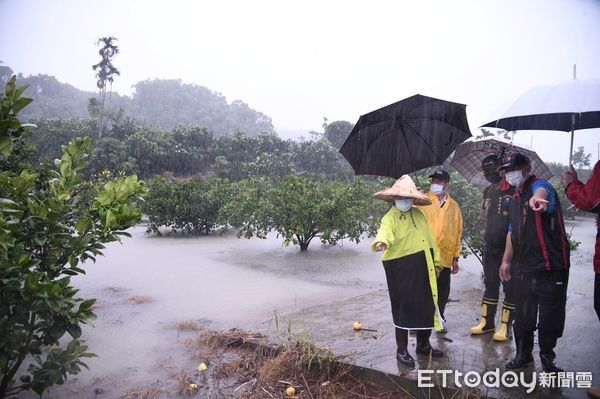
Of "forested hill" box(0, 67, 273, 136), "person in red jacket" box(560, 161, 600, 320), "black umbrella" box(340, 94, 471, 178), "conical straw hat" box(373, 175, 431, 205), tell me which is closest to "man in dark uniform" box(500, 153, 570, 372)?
"person in red jacket" box(560, 161, 600, 320)

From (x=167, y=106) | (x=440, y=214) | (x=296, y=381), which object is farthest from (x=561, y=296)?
(x=167, y=106)

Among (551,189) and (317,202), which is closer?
(551,189)

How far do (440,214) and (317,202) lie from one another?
5420mm

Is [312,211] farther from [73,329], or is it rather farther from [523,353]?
[73,329]

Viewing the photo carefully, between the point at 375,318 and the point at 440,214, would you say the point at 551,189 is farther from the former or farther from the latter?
the point at 375,318

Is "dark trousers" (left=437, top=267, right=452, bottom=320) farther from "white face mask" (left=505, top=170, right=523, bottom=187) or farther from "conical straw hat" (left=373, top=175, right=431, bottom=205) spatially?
"white face mask" (left=505, top=170, right=523, bottom=187)

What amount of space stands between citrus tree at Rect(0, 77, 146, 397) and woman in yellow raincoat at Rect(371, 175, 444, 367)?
1899 millimetres

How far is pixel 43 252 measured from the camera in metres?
2.98

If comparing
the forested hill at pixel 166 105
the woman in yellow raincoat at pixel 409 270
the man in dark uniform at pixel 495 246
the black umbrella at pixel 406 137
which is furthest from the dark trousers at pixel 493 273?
the forested hill at pixel 166 105

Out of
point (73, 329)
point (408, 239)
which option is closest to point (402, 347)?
point (408, 239)

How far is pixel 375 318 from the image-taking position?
15.5ft

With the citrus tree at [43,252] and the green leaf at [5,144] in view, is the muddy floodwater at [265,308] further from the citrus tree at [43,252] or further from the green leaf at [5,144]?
the green leaf at [5,144]

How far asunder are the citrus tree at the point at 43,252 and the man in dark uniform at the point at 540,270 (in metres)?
2.80

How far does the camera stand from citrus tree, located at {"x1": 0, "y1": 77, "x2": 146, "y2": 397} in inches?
99.8
